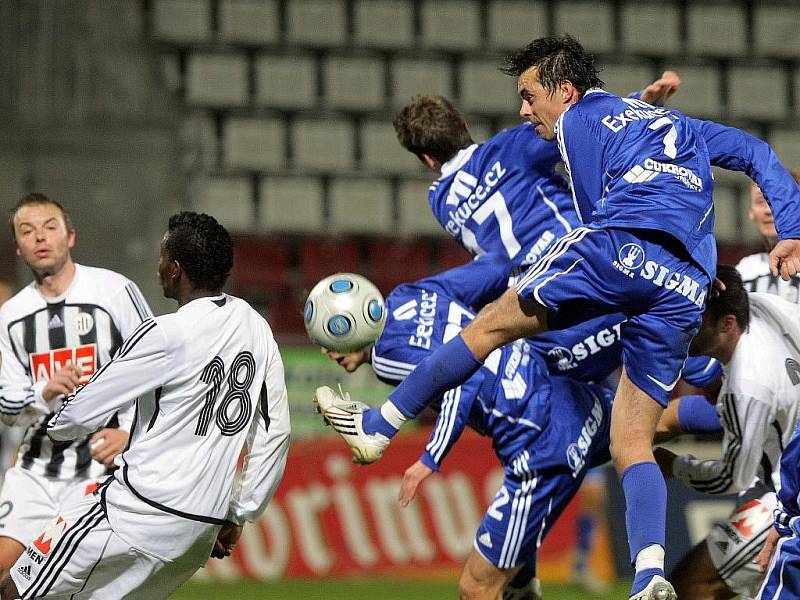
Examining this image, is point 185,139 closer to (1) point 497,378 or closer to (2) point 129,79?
(2) point 129,79

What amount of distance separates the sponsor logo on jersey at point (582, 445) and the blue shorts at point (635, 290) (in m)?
0.86

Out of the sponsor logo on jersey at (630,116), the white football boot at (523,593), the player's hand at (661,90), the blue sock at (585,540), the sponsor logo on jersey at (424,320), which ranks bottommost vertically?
the blue sock at (585,540)

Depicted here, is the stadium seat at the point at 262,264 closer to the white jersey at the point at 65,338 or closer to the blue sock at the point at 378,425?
the white jersey at the point at 65,338

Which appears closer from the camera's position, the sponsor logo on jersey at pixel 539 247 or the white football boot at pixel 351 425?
the white football boot at pixel 351 425

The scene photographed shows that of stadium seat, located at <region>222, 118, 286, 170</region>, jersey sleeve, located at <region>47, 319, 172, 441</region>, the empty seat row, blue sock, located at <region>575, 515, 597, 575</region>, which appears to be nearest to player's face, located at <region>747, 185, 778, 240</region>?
jersey sleeve, located at <region>47, 319, 172, 441</region>

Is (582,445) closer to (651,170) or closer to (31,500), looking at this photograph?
(651,170)

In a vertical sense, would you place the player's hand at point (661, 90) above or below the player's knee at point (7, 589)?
above

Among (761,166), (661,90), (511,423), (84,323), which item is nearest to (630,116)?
(761,166)

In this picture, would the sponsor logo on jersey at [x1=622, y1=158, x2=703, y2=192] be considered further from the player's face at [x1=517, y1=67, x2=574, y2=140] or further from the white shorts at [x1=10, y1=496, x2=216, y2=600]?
the white shorts at [x1=10, y1=496, x2=216, y2=600]

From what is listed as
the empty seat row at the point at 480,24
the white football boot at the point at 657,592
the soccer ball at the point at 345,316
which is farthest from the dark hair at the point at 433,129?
the empty seat row at the point at 480,24

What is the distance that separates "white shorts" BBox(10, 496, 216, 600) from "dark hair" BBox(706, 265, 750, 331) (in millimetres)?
Result: 2079

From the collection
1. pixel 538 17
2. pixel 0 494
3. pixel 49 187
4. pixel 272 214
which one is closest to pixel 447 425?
pixel 0 494

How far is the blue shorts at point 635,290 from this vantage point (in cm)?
391

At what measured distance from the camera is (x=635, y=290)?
394 centimetres
